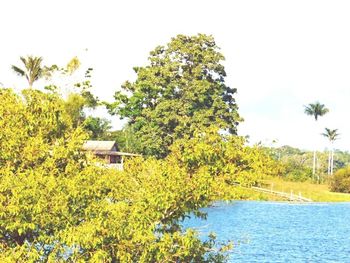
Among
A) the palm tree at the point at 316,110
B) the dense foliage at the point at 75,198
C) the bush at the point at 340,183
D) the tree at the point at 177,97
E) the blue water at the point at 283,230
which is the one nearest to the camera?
the dense foliage at the point at 75,198

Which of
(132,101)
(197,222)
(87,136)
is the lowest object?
(197,222)

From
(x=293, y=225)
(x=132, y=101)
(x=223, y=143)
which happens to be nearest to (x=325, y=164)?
(x=132, y=101)

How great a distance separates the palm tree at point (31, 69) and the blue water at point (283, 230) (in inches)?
1057

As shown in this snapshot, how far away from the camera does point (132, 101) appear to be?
79.8 meters

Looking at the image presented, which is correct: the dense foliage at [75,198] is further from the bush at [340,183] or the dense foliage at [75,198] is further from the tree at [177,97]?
the bush at [340,183]

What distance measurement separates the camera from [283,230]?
48938 millimetres

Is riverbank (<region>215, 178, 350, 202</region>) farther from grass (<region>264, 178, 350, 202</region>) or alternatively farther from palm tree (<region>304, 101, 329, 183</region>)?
palm tree (<region>304, 101, 329, 183</region>)

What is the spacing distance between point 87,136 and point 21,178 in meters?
1.91

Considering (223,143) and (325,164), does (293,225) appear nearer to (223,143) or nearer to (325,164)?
(223,143)

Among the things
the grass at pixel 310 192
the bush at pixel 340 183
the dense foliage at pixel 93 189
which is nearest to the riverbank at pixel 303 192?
the grass at pixel 310 192

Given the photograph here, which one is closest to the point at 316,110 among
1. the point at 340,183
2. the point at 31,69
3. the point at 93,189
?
the point at 340,183

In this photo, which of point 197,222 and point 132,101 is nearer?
point 197,222

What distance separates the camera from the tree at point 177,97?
74.8m

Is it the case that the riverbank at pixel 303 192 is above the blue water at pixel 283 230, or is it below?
above
